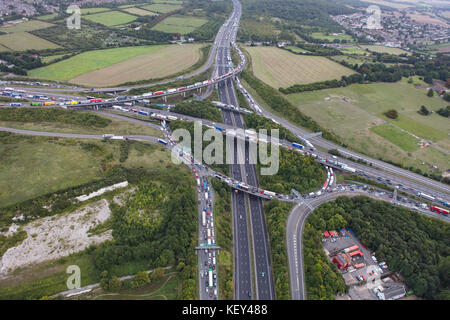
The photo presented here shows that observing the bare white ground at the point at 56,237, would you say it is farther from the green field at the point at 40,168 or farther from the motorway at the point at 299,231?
the motorway at the point at 299,231

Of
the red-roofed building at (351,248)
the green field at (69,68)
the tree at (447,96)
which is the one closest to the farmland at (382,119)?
the tree at (447,96)

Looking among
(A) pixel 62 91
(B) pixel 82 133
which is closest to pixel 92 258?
(B) pixel 82 133

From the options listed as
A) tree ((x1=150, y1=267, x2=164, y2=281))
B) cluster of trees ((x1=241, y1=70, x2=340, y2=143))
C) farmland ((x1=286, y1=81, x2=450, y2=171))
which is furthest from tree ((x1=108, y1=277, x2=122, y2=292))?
farmland ((x1=286, y1=81, x2=450, y2=171))

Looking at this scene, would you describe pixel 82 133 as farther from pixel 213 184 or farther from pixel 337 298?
pixel 337 298

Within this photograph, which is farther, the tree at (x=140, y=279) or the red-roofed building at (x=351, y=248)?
the red-roofed building at (x=351, y=248)

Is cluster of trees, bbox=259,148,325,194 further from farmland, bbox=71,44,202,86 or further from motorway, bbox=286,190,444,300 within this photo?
farmland, bbox=71,44,202,86

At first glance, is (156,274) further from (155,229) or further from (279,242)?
(279,242)
